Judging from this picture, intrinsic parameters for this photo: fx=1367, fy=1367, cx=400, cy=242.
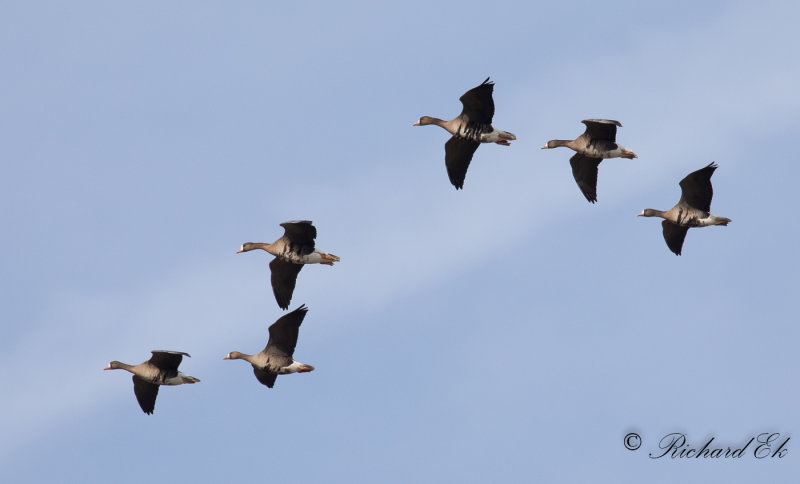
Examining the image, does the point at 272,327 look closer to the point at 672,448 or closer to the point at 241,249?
the point at 241,249

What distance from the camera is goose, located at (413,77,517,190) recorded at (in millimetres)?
39125

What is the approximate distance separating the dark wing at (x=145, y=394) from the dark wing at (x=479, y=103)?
12225 mm

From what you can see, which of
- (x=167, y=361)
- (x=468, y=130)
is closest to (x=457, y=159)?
(x=468, y=130)

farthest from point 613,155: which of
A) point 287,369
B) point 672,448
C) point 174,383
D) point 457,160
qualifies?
point 174,383

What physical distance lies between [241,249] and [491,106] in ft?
30.2

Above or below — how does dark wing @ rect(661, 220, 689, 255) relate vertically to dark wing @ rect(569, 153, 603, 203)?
below

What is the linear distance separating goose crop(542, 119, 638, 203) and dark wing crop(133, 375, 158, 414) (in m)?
14.4

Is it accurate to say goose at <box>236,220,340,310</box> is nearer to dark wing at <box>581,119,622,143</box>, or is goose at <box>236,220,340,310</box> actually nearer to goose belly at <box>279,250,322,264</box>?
goose belly at <box>279,250,322,264</box>

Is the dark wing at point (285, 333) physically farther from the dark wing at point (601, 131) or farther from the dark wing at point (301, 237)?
the dark wing at point (601, 131)

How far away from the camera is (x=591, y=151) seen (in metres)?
41.1

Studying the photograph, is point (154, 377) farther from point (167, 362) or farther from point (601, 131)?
point (601, 131)

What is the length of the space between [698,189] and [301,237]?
1159 cm

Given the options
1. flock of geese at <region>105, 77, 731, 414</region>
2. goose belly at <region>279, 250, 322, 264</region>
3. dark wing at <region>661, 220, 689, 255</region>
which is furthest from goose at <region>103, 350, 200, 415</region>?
dark wing at <region>661, 220, 689, 255</region>

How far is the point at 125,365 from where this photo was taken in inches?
1613
